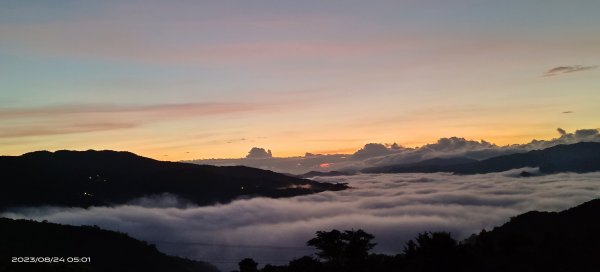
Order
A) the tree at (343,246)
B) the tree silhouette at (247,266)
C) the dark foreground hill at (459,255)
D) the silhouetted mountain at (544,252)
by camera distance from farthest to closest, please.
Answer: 1. the tree silhouette at (247,266)
2. the tree at (343,246)
3. the silhouetted mountain at (544,252)
4. the dark foreground hill at (459,255)

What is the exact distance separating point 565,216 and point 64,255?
177 m

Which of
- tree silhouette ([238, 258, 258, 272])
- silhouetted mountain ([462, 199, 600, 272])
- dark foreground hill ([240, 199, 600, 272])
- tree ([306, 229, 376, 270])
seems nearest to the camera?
dark foreground hill ([240, 199, 600, 272])

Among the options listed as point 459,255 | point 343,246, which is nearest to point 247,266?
point 343,246

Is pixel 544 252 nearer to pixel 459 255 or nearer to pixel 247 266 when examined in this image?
pixel 459 255

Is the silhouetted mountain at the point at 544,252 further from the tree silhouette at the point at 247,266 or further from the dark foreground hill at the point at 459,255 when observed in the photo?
the tree silhouette at the point at 247,266

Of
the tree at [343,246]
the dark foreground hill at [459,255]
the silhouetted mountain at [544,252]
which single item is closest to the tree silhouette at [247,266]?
the dark foreground hill at [459,255]

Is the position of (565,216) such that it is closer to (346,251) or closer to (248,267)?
(346,251)

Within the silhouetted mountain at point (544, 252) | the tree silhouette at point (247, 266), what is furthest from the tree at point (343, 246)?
the silhouetted mountain at point (544, 252)

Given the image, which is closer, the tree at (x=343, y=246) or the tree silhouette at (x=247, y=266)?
the tree at (x=343, y=246)

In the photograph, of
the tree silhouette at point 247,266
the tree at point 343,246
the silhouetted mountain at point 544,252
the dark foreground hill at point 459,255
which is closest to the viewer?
the dark foreground hill at point 459,255

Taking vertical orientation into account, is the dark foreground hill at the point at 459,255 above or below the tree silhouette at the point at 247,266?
above

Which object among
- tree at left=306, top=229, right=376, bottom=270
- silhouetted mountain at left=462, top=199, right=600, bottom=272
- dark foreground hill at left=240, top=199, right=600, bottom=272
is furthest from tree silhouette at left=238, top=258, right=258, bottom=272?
silhouetted mountain at left=462, top=199, right=600, bottom=272

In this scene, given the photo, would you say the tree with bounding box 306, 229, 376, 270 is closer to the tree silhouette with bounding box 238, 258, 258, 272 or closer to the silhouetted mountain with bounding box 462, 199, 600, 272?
the tree silhouette with bounding box 238, 258, 258, 272

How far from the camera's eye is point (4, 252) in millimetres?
167500
